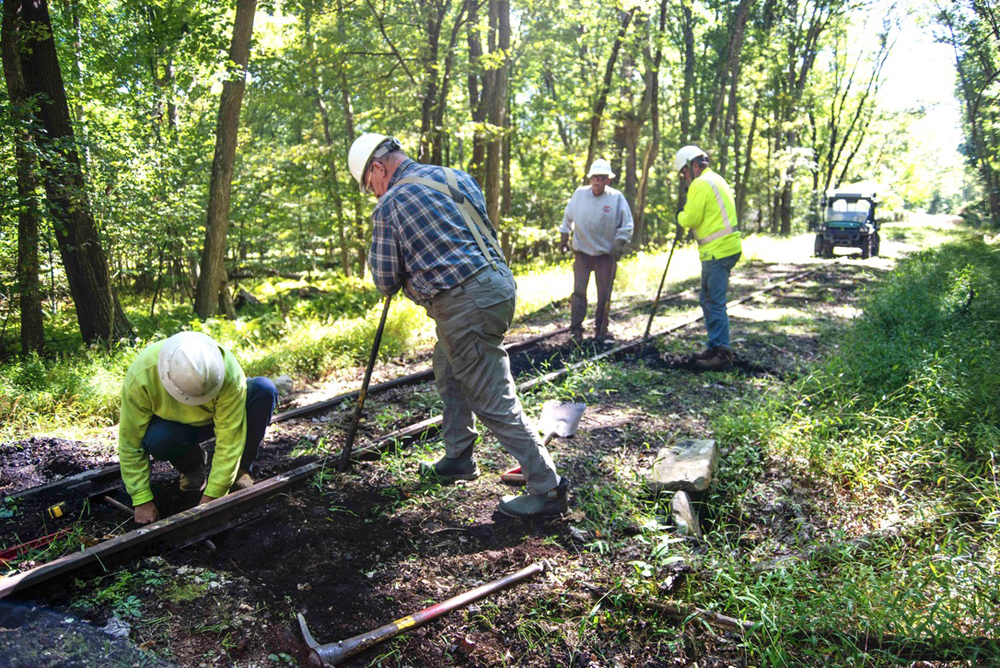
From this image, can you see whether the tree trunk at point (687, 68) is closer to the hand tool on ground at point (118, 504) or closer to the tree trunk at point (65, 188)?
the tree trunk at point (65, 188)

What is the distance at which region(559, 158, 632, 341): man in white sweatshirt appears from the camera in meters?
7.82

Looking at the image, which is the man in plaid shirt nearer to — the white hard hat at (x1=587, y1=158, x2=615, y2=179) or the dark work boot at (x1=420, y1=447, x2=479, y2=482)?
the dark work boot at (x1=420, y1=447, x2=479, y2=482)

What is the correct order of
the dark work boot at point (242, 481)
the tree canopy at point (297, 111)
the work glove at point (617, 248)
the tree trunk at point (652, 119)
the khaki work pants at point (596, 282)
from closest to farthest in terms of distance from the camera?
the dark work boot at point (242, 481)
the work glove at point (617, 248)
the khaki work pants at point (596, 282)
the tree canopy at point (297, 111)
the tree trunk at point (652, 119)

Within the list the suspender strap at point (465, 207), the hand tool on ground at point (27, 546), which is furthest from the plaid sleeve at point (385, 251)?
the hand tool on ground at point (27, 546)

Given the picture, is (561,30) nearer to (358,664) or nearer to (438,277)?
(438,277)

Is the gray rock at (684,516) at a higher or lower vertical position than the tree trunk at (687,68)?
lower

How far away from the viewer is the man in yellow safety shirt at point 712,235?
6785 millimetres

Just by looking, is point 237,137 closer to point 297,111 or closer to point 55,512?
point 297,111

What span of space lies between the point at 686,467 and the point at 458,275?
198 centimetres

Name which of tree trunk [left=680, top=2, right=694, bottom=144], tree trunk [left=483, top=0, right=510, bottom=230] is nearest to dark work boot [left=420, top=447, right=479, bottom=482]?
tree trunk [left=483, top=0, right=510, bottom=230]

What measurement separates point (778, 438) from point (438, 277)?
2.85 m

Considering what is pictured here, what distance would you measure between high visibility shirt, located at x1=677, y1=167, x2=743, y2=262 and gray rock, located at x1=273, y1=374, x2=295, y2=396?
444cm

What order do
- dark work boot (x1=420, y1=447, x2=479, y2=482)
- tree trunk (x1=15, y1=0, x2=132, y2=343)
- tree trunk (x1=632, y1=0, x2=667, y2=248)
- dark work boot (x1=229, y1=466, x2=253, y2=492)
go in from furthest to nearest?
tree trunk (x1=632, y1=0, x2=667, y2=248) < tree trunk (x1=15, y1=0, x2=132, y2=343) < dark work boot (x1=420, y1=447, x2=479, y2=482) < dark work boot (x1=229, y1=466, x2=253, y2=492)

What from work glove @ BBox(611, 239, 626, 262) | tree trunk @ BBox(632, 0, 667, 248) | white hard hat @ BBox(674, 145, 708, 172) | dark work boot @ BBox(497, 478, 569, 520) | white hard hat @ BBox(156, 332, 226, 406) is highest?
tree trunk @ BBox(632, 0, 667, 248)
